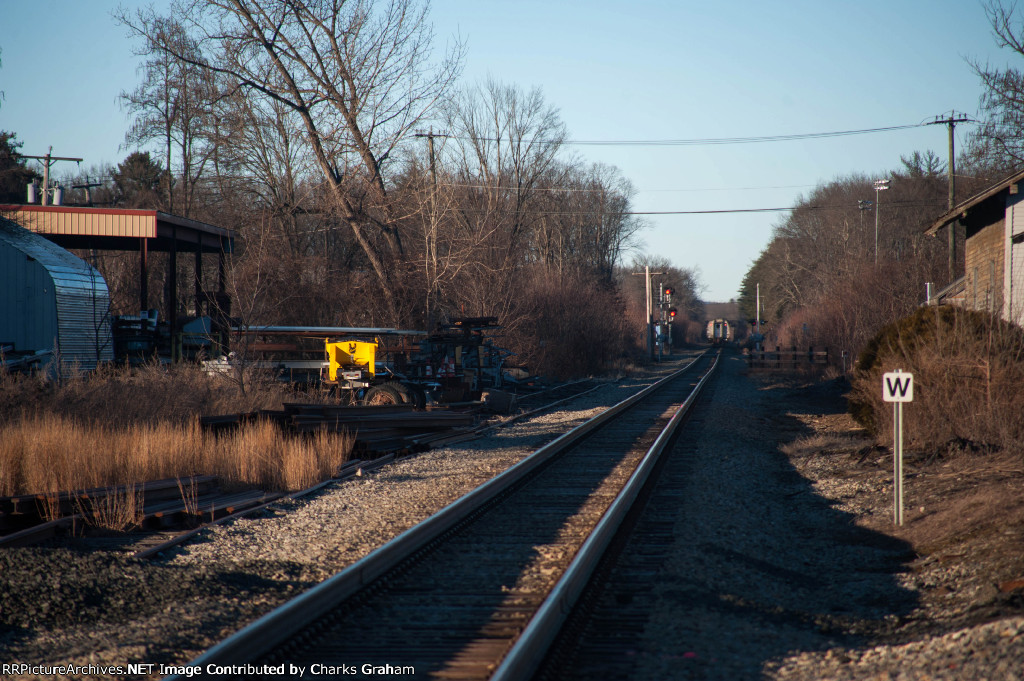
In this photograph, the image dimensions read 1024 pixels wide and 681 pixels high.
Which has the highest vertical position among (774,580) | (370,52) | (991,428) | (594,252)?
(370,52)

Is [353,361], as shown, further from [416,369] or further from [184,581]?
[184,581]

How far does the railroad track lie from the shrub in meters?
5.52

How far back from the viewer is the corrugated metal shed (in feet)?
69.2

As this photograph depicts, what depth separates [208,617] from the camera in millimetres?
5621

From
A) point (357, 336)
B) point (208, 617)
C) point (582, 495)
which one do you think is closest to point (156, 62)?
point (357, 336)

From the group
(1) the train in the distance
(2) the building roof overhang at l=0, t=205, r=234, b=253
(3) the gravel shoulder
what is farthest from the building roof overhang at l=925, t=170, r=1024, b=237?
(1) the train in the distance

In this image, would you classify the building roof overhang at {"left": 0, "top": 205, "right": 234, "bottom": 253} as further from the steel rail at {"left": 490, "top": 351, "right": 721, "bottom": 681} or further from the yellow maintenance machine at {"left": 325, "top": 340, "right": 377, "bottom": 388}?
the steel rail at {"left": 490, "top": 351, "right": 721, "bottom": 681}

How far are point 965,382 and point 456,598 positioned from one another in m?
9.74

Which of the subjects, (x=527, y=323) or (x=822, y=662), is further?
(x=527, y=323)

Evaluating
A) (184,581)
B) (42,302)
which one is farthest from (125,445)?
(42,302)

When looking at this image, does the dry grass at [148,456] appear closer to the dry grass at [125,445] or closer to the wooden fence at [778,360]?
the dry grass at [125,445]

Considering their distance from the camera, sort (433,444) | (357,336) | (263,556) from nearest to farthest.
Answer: (263,556), (433,444), (357,336)

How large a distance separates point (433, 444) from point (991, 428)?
30.1ft

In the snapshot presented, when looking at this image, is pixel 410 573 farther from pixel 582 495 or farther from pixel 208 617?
pixel 582 495
